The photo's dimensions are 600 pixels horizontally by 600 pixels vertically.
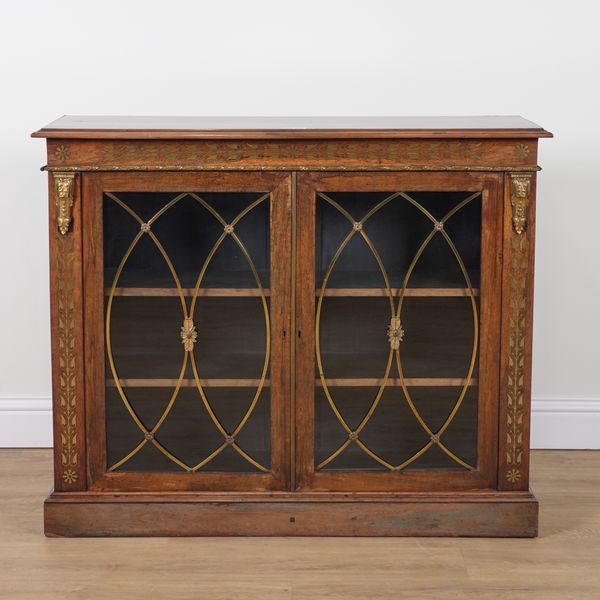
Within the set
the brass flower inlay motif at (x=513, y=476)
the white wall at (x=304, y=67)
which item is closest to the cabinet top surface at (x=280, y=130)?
the white wall at (x=304, y=67)

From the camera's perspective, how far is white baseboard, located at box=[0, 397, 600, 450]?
10.8 ft

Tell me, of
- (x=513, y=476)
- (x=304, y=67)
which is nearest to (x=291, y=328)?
(x=513, y=476)

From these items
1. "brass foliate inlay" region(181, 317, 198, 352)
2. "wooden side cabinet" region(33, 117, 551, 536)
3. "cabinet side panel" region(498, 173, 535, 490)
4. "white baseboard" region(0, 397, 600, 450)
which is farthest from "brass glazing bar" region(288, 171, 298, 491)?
"white baseboard" region(0, 397, 600, 450)

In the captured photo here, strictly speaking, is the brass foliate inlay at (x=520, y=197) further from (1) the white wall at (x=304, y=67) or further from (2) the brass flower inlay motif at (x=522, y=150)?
(1) the white wall at (x=304, y=67)

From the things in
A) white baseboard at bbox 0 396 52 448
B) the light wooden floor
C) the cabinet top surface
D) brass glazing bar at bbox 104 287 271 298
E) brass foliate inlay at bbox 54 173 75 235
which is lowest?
the light wooden floor

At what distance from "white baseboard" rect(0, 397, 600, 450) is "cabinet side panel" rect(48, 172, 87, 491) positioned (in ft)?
2.14

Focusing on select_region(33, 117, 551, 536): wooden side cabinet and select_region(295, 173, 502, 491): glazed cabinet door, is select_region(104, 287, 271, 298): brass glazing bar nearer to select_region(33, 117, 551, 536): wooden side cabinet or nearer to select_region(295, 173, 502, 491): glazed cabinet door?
select_region(33, 117, 551, 536): wooden side cabinet

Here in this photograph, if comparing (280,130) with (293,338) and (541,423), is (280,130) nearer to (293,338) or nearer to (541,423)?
(293,338)

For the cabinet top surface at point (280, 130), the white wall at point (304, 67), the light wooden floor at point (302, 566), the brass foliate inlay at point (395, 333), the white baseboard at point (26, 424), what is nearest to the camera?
the light wooden floor at point (302, 566)

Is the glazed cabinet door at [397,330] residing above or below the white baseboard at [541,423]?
above

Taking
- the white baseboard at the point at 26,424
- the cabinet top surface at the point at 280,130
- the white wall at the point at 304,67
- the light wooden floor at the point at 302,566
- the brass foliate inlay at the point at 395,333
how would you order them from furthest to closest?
1. the white baseboard at the point at 26,424
2. the white wall at the point at 304,67
3. the brass foliate inlay at the point at 395,333
4. the cabinet top surface at the point at 280,130
5. the light wooden floor at the point at 302,566

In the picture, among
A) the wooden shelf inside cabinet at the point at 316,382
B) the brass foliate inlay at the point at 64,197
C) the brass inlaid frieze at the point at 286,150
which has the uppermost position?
the brass inlaid frieze at the point at 286,150

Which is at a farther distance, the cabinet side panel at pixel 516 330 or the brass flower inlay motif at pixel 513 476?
the brass flower inlay motif at pixel 513 476

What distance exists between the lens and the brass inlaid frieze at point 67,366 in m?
2.59
